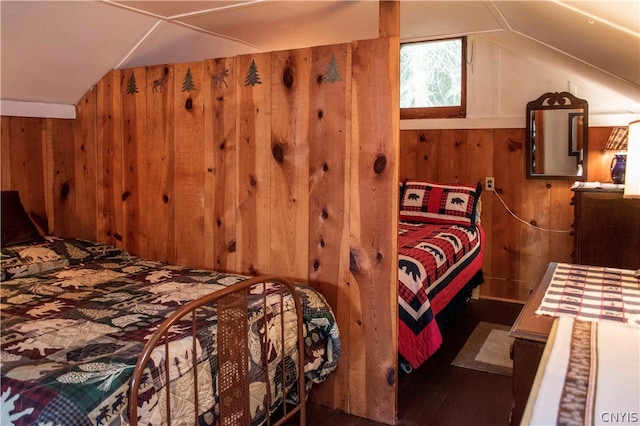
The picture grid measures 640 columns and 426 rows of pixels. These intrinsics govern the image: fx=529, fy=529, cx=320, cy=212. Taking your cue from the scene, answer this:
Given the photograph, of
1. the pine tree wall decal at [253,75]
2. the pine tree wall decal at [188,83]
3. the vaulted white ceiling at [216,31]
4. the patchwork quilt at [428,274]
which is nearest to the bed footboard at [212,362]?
the patchwork quilt at [428,274]

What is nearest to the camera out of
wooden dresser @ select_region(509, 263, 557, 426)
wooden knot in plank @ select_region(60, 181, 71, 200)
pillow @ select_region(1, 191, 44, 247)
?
wooden dresser @ select_region(509, 263, 557, 426)

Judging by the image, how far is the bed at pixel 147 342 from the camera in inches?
57.3

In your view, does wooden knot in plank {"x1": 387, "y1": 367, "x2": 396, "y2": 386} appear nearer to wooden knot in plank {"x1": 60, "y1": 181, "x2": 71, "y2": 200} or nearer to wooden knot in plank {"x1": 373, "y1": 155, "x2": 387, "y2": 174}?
wooden knot in plank {"x1": 373, "y1": 155, "x2": 387, "y2": 174}

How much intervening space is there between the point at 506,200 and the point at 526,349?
3042mm

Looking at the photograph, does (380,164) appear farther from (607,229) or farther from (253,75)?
(607,229)

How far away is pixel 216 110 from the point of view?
2.79 meters

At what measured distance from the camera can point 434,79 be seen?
14.9 ft

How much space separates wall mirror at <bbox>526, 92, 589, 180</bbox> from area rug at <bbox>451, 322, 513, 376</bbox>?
128 centimetres

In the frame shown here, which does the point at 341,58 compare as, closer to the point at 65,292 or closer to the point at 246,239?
the point at 246,239

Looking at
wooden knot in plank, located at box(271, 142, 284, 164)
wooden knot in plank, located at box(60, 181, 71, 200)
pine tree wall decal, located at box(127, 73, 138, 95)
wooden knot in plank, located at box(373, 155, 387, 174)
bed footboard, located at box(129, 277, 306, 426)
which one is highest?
pine tree wall decal, located at box(127, 73, 138, 95)

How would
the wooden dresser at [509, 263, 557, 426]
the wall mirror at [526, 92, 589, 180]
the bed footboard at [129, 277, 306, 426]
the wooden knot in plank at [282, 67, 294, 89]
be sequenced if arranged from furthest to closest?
1. the wall mirror at [526, 92, 589, 180]
2. the wooden knot in plank at [282, 67, 294, 89]
3. the bed footboard at [129, 277, 306, 426]
4. the wooden dresser at [509, 263, 557, 426]

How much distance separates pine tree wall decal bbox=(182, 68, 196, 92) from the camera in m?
2.86

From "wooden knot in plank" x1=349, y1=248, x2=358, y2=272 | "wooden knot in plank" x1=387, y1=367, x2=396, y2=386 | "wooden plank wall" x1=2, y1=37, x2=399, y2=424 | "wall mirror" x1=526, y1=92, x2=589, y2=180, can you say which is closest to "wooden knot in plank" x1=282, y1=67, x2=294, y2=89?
"wooden plank wall" x1=2, y1=37, x2=399, y2=424

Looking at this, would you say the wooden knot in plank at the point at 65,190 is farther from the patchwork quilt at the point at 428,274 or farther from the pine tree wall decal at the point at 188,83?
the patchwork quilt at the point at 428,274
